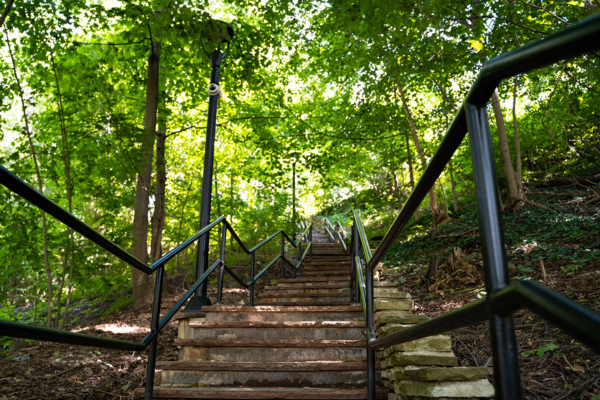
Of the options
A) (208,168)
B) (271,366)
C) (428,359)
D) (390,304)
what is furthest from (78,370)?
(428,359)

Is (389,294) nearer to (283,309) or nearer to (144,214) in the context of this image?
(283,309)

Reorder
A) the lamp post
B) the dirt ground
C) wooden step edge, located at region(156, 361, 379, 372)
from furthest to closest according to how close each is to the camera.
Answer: the lamp post → wooden step edge, located at region(156, 361, 379, 372) → the dirt ground

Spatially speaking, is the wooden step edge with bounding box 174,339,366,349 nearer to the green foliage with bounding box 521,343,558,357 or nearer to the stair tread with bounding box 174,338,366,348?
the stair tread with bounding box 174,338,366,348

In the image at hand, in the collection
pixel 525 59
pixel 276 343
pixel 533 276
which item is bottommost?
pixel 276 343

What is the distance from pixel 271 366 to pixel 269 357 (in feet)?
1.02

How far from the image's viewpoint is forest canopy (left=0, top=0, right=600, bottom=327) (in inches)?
178

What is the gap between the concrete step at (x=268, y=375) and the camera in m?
2.54

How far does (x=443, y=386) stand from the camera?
73.5 inches

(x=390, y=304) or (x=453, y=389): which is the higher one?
(x=390, y=304)

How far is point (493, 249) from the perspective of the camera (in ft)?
2.08

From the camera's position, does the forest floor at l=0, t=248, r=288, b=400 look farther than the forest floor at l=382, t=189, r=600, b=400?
Yes

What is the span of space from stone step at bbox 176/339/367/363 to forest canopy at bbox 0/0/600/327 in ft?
6.93

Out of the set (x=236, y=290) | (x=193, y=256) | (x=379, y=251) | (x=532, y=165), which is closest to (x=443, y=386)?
(x=379, y=251)

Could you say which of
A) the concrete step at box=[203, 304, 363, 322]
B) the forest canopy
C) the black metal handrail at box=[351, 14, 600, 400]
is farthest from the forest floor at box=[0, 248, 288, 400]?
the black metal handrail at box=[351, 14, 600, 400]
